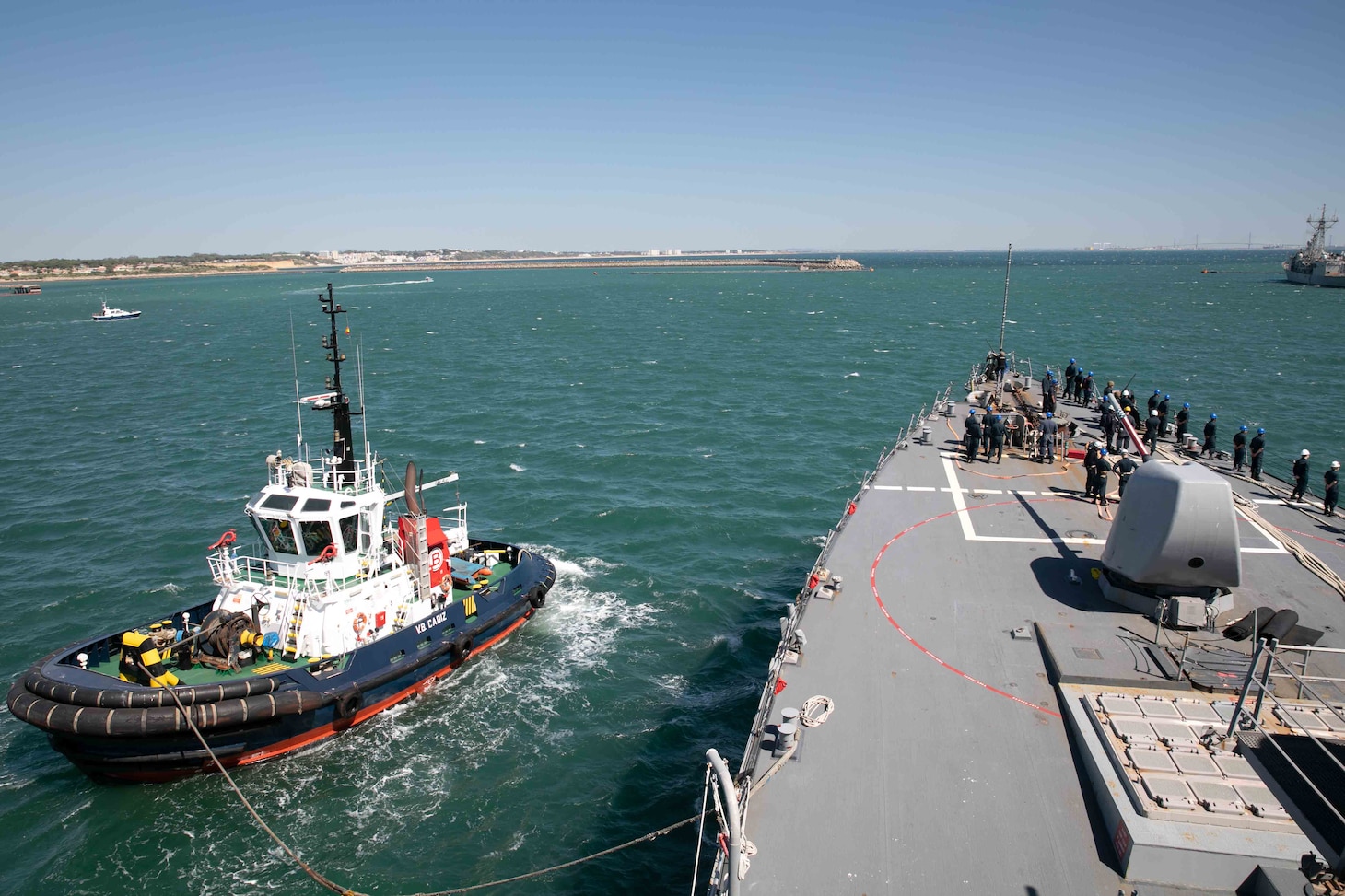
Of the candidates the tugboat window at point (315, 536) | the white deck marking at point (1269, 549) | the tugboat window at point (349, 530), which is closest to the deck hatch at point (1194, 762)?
the white deck marking at point (1269, 549)

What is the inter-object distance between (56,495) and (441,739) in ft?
89.5

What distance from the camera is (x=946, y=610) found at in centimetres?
1477

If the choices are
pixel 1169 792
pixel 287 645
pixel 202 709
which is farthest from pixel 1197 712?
pixel 287 645

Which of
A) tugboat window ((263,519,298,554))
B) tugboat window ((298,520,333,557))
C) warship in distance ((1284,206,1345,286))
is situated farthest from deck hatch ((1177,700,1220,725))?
warship in distance ((1284,206,1345,286))

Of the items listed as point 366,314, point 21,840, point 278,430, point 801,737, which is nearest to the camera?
point 801,737

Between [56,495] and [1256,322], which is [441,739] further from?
[1256,322]

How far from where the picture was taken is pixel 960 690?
12164 millimetres

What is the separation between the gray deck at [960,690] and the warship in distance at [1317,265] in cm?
15599

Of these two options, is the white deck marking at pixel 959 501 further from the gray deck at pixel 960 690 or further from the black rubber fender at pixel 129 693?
the black rubber fender at pixel 129 693

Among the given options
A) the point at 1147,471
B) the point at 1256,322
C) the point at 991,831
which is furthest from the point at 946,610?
the point at 1256,322

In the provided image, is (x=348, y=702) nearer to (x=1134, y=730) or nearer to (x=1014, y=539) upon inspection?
(x=1134, y=730)

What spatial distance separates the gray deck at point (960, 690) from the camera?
8.88 meters

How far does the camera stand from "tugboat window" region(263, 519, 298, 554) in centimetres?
1867

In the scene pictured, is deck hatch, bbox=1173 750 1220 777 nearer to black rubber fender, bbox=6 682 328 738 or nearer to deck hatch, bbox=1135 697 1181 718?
deck hatch, bbox=1135 697 1181 718
